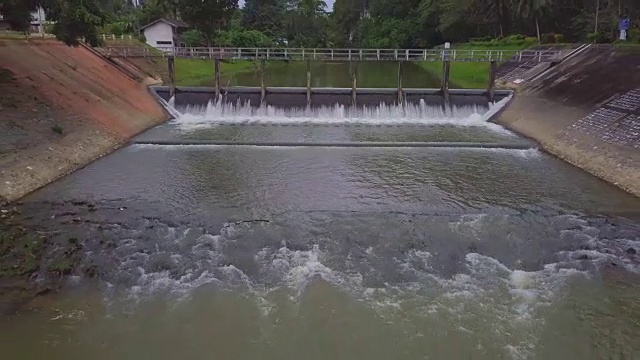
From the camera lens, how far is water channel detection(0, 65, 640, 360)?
34.4ft

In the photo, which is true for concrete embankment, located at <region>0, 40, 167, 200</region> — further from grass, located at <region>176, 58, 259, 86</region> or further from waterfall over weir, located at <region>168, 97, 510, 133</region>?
grass, located at <region>176, 58, 259, 86</region>

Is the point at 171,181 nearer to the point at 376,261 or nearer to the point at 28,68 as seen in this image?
the point at 376,261

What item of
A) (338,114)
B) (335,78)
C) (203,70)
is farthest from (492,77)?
(203,70)

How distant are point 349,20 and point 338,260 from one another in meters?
96.8

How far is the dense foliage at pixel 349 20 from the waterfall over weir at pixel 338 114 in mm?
8219

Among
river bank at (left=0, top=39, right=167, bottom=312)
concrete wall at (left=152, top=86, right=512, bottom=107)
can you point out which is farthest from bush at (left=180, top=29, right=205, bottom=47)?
concrete wall at (left=152, top=86, right=512, bottom=107)

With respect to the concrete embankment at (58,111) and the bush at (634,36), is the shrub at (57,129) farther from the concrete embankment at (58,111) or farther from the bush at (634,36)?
the bush at (634,36)

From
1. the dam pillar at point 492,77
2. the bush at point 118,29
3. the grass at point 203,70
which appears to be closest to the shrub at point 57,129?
the grass at point 203,70

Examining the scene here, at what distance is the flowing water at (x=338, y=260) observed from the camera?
1048cm

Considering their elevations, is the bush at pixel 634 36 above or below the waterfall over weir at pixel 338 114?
above

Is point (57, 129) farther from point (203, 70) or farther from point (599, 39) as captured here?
point (599, 39)

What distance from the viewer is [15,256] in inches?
529

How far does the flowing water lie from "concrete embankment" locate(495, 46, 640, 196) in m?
1.27

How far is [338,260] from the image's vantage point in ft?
45.9
